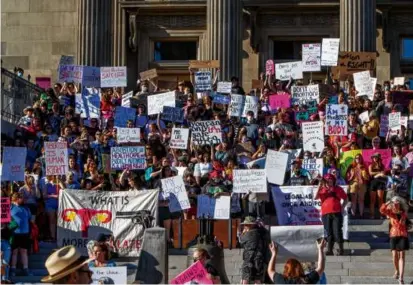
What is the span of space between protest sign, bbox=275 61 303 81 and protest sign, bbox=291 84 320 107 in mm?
1541

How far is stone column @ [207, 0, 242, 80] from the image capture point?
37.9 meters

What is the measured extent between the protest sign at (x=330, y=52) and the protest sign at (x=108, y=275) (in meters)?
17.4

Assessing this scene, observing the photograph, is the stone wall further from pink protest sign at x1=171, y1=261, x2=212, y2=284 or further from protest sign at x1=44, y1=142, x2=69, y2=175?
pink protest sign at x1=171, y1=261, x2=212, y2=284

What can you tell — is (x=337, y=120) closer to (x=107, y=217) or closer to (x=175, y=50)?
(x=107, y=217)

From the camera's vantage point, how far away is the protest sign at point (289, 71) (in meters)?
33.5

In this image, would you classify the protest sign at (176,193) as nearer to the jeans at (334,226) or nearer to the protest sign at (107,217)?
the protest sign at (107,217)

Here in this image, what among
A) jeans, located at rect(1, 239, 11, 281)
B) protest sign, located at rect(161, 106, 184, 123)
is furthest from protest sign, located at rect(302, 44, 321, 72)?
jeans, located at rect(1, 239, 11, 281)

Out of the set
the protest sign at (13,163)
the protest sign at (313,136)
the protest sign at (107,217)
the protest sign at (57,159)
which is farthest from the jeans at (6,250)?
the protest sign at (313,136)

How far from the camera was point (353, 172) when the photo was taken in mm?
26984

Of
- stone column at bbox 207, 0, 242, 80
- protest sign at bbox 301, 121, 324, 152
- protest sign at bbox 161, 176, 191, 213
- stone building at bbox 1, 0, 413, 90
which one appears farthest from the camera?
stone building at bbox 1, 0, 413, 90

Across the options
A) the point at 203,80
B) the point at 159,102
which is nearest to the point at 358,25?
the point at 203,80

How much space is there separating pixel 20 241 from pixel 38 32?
792 inches

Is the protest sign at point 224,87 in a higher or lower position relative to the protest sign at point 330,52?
lower

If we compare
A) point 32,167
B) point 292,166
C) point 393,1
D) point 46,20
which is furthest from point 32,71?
point 292,166
